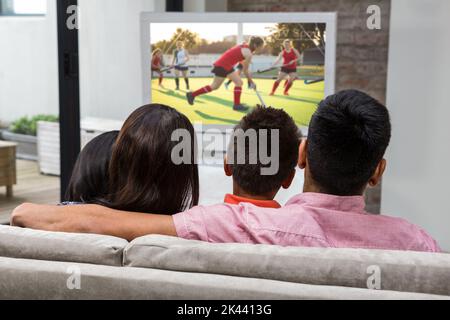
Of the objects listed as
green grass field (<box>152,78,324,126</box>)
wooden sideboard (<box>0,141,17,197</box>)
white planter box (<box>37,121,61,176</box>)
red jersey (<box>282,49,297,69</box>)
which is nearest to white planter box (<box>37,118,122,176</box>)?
white planter box (<box>37,121,61,176</box>)

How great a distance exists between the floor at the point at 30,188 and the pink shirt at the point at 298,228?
2.41 m

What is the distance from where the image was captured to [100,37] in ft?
13.5

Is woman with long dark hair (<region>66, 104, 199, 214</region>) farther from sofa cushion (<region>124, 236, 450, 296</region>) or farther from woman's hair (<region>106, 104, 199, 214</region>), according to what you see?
sofa cushion (<region>124, 236, 450, 296</region>)

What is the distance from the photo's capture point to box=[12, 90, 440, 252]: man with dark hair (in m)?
1.46

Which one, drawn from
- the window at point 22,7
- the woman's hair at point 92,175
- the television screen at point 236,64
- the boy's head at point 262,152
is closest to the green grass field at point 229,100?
the television screen at point 236,64

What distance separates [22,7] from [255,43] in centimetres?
138

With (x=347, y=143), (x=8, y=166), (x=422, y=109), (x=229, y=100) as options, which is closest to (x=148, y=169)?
(x=347, y=143)

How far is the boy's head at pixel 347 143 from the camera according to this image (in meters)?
1.54

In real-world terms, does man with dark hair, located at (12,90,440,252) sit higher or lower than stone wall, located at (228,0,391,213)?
lower

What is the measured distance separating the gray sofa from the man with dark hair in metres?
0.08

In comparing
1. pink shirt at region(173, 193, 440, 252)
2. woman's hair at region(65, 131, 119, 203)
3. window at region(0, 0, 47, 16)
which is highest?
window at region(0, 0, 47, 16)

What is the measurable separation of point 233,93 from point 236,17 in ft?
1.52
